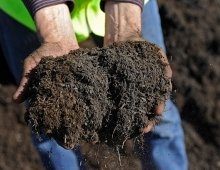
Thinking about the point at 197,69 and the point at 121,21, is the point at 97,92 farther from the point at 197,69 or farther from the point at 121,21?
the point at 197,69

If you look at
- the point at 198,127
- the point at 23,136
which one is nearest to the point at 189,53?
the point at 198,127

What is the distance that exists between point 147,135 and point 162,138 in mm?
45

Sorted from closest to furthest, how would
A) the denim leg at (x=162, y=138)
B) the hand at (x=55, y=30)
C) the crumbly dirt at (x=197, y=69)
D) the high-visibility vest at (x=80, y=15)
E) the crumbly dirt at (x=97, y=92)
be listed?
the crumbly dirt at (x=97, y=92) → the hand at (x=55, y=30) → the high-visibility vest at (x=80, y=15) → the denim leg at (x=162, y=138) → the crumbly dirt at (x=197, y=69)

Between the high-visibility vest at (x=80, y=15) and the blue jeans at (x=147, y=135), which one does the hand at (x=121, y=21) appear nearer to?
the high-visibility vest at (x=80, y=15)

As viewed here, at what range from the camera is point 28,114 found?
1272mm

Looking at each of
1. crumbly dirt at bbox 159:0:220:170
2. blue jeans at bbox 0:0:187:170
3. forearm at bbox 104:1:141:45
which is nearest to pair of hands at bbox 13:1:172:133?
forearm at bbox 104:1:141:45

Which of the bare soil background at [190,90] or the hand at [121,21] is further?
the bare soil background at [190,90]

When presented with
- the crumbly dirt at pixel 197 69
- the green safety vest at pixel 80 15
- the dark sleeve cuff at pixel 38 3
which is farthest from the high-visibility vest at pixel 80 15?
the crumbly dirt at pixel 197 69

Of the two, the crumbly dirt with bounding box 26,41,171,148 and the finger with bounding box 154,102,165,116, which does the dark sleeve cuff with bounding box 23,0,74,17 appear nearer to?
the crumbly dirt with bounding box 26,41,171,148

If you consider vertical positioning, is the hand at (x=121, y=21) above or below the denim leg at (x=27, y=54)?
above

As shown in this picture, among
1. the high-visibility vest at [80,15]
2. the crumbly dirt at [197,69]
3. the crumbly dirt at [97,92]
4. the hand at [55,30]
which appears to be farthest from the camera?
the crumbly dirt at [197,69]

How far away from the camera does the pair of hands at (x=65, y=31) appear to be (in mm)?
1319

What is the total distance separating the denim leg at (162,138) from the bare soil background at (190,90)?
34 centimetres

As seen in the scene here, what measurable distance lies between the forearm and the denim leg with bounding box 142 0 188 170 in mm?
209
